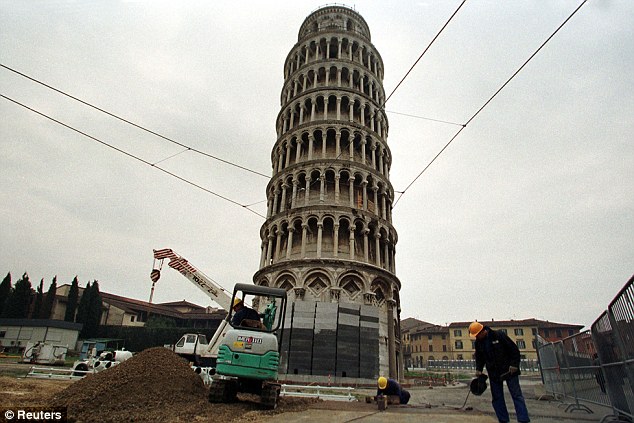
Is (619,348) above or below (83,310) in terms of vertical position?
below

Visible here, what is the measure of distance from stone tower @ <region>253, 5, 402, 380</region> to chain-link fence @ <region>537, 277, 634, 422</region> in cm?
1546

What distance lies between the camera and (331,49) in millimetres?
41469

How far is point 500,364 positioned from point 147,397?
25.7ft

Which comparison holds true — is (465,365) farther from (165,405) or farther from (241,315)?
(165,405)

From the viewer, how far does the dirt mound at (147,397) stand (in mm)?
7319

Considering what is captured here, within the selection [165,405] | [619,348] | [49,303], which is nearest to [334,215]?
[165,405]

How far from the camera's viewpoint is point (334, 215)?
3066 cm

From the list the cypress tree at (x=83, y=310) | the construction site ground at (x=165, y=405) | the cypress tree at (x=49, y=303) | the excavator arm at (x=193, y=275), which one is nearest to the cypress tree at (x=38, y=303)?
the cypress tree at (x=49, y=303)

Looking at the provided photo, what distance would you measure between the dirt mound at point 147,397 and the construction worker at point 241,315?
1966 millimetres

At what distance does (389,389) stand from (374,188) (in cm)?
2468

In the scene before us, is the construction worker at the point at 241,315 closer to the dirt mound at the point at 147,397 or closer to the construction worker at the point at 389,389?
the dirt mound at the point at 147,397

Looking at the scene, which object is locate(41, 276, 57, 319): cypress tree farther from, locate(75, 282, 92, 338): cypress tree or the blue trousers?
the blue trousers

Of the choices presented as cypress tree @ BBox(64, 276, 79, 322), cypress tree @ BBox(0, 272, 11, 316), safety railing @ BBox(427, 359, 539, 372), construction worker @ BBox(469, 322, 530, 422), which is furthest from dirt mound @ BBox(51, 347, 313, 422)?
cypress tree @ BBox(0, 272, 11, 316)

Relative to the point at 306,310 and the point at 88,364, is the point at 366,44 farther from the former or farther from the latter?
the point at 88,364
